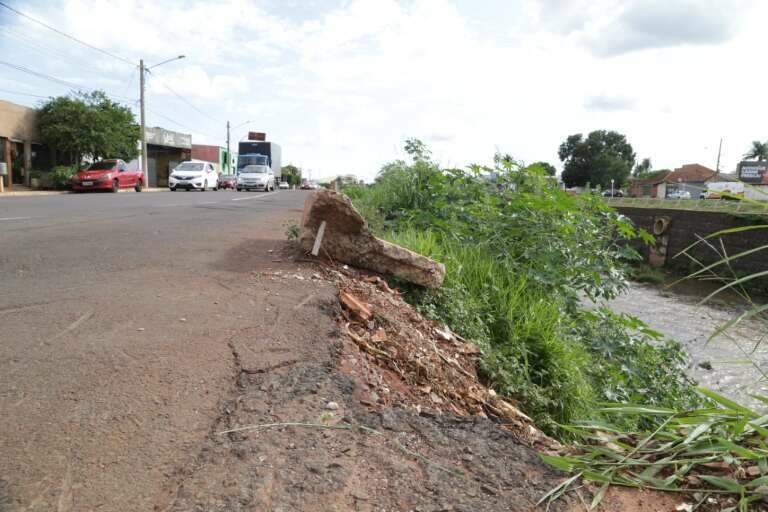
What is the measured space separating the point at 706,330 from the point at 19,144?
102ft

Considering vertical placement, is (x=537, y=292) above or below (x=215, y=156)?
below

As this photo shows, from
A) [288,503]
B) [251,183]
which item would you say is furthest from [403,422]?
[251,183]

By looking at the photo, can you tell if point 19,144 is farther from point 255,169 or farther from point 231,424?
point 231,424

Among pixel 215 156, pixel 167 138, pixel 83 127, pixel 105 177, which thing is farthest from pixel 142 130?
pixel 215 156

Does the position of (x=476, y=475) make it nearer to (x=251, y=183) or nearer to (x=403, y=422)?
(x=403, y=422)

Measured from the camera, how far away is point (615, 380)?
4723 mm

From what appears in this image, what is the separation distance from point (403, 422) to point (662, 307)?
41.8 ft

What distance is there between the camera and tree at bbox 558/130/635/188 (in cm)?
7494

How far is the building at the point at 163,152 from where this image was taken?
142ft

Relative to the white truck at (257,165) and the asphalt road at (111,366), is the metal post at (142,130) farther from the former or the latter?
the asphalt road at (111,366)

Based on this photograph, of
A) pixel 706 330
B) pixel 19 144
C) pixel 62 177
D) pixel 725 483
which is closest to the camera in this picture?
pixel 725 483

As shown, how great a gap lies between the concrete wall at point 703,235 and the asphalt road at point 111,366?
1730 centimetres

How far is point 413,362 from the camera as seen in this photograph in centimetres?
317

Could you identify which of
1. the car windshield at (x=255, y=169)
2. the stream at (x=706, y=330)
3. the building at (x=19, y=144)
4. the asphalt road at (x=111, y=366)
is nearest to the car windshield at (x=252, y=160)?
the car windshield at (x=255, y=169)
